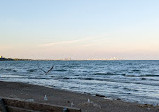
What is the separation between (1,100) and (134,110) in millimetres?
6250

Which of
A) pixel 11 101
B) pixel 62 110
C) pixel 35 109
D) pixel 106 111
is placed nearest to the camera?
pixel 62 110

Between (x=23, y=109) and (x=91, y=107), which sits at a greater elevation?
(x=23, y=109)

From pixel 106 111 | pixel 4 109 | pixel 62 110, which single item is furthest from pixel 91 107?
pixel 62 110

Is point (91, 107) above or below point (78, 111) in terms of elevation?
below

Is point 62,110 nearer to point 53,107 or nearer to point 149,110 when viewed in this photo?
point 53,107

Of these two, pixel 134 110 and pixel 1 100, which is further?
pixel 134 110

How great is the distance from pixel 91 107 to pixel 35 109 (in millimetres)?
5386

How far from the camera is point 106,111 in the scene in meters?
8.41

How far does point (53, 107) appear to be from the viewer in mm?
3523

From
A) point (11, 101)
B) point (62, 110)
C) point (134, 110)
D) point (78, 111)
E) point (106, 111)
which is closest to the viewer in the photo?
point (78, 111)

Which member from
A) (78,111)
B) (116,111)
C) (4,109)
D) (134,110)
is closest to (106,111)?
(116,111)

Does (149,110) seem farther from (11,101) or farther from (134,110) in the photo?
(11,101)

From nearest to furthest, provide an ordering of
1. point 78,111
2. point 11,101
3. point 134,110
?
point 78,111
point 11,101
point 134,110

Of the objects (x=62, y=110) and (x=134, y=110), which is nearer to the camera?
(x=62, y=110)
